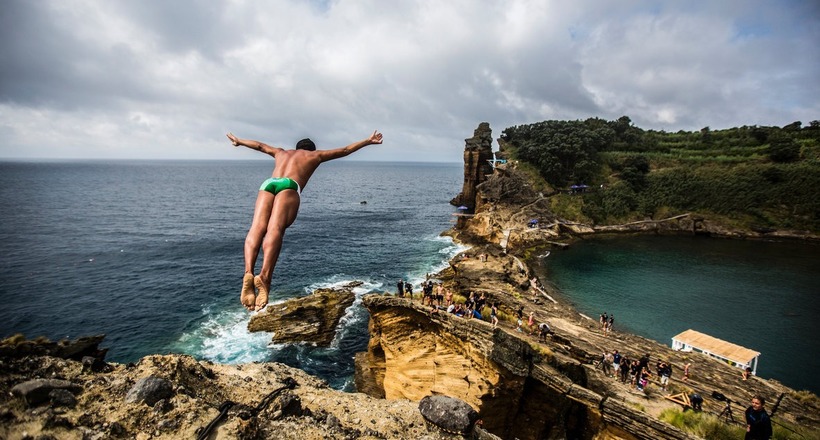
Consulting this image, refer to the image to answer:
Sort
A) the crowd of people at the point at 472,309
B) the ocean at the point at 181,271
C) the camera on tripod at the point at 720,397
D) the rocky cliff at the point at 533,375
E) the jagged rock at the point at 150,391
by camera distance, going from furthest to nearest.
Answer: the ocean at the point at 181,271 < the crowd of people at the point at 472,309 < the camera on tripod at the point at 720,397 < the rocky cliff at the point at 533,375 < the jagged rock at the point at 150,391

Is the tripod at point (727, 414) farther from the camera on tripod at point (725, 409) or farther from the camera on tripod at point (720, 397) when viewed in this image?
the camera on tripod at point (720, 397)

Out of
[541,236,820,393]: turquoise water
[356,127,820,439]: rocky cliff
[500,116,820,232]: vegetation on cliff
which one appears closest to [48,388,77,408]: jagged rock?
[356,127,820,439]: rocky cliff

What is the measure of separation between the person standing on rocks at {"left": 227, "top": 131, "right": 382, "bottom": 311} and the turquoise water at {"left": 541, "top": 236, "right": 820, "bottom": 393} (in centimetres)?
3063

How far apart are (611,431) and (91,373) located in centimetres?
1339

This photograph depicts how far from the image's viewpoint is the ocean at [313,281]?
25500mm

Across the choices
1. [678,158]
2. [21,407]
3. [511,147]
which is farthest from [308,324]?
[678,158]

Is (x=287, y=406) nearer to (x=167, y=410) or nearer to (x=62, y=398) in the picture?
(x=167, y=410)

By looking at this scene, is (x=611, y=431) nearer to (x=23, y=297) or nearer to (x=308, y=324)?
(x=308, y=324)

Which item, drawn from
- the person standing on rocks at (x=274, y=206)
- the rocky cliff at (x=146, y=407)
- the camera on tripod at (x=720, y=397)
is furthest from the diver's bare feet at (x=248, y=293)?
the camera on tripod at (x=720, y=397)

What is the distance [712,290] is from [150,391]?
4748 cm

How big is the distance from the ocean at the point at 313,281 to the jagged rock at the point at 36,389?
18053 millimetres

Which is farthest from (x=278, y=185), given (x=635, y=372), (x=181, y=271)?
(x=181, y=271)

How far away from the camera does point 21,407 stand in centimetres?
423

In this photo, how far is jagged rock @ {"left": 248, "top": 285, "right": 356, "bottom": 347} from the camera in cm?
2600
